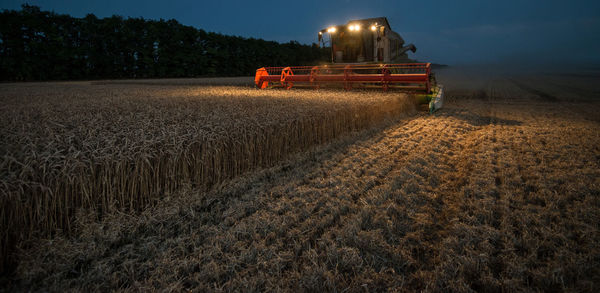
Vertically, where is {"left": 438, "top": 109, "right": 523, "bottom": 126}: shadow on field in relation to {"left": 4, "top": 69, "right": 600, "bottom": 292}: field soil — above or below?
above

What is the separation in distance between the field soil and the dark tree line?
19.7 metres

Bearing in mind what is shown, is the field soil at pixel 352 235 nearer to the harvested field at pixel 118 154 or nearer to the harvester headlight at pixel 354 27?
the harvested field at pixel 118 154

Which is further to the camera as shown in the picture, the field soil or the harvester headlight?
the harvester headlight

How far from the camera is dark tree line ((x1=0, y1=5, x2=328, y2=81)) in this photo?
15.3 m

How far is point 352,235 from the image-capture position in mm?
1980

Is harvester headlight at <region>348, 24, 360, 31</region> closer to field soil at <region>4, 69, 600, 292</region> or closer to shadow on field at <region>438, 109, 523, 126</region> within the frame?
shadow on field at <region>438, 109, 523, 126</region>

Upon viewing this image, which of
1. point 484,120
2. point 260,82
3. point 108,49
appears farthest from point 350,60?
point 108,49

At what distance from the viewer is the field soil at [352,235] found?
5.18 ft

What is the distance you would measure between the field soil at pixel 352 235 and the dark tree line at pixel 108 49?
1975 cm

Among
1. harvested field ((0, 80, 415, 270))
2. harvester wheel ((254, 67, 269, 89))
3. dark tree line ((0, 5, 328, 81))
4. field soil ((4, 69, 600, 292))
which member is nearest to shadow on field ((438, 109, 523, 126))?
field soil ((4, 69, 600, 292))

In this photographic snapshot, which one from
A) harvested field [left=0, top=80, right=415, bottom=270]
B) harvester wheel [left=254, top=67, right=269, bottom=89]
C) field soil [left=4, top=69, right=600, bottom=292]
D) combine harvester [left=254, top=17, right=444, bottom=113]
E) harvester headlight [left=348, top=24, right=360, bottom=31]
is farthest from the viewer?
harvester headlight [left=348, top=24, right=360, bottom=31]

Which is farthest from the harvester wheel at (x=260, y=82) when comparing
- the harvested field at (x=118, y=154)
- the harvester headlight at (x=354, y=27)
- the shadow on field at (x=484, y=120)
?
the harvested field at (x=118, y=154)

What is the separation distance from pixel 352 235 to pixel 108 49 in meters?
22.3

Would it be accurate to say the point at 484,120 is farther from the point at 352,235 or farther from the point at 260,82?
the point at 260,82
